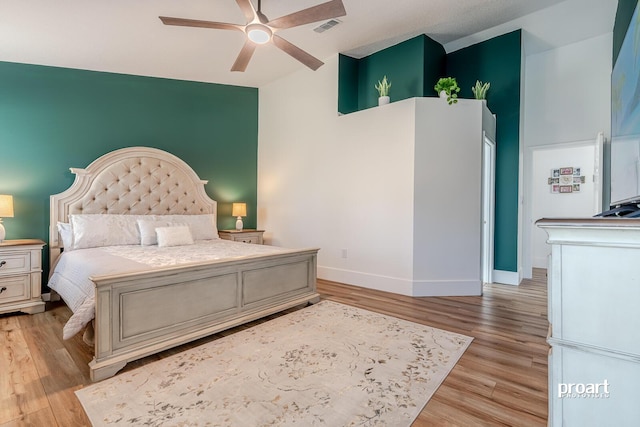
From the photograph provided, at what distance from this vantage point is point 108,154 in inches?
154

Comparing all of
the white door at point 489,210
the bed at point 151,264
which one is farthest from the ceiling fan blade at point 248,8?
the white door at point 489,210

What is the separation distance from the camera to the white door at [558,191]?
217 inches

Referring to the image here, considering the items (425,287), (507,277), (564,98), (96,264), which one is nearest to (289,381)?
(96,264)

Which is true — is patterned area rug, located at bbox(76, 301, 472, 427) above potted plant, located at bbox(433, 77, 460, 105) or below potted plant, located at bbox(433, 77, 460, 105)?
below

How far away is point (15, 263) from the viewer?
10.1ft

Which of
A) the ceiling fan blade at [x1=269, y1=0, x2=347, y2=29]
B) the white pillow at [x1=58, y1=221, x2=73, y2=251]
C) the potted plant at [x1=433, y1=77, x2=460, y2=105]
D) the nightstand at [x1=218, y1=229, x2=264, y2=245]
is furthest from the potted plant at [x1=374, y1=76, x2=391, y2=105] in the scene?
the white pillow at [x1=58, y1=221, x2=73, y2=251]

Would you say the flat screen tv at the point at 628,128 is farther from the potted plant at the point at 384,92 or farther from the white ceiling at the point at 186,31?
the potted plant at the point at 384,92

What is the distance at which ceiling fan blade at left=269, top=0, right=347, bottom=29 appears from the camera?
2.30 meters

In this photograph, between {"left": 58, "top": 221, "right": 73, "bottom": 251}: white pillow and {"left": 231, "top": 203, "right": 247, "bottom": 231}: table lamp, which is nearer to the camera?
{"left": 58, "top": 221, "right": 73, "bottom": 251}: white pillow

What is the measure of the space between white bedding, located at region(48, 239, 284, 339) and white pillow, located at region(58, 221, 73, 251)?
0.70 feet

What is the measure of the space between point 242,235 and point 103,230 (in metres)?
1.85

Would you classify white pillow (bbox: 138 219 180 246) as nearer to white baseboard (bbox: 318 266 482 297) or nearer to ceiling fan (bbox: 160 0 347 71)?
ceiling fan (bbox: 160 0 347 71)

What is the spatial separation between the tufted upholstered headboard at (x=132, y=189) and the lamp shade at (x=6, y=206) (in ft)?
1.28

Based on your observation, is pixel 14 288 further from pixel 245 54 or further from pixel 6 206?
pixel 245 54
